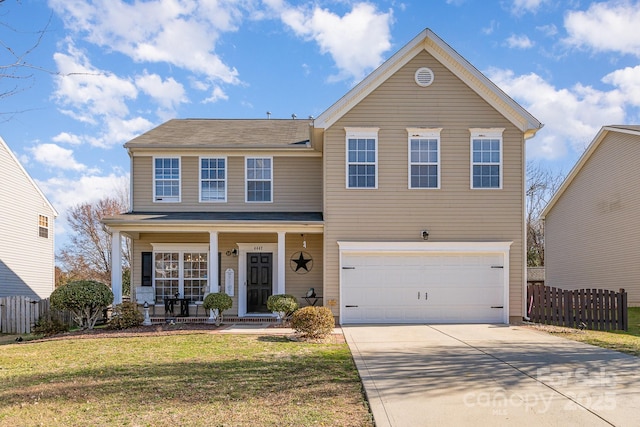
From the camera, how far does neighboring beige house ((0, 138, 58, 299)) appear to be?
20672mm

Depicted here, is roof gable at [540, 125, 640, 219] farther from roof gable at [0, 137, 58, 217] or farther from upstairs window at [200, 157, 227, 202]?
roof gable at [0, 137, 58, 217]

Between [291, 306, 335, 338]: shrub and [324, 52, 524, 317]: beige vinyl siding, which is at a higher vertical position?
[324, 52, 524, 317]: beige vinyl siding

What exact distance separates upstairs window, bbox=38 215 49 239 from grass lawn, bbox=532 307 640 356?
21.0m

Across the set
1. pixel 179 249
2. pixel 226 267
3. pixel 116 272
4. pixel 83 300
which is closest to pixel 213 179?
pixel 179 249

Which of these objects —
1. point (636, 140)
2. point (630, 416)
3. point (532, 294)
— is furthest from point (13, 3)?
point (636, 140)

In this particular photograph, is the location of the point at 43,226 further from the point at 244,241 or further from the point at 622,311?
the point at 622,311

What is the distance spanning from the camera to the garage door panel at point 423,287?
14961 millimetres

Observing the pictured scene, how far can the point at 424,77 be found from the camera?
49.8 feet

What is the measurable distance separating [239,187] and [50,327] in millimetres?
6752

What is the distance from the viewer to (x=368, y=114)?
49.5 feet

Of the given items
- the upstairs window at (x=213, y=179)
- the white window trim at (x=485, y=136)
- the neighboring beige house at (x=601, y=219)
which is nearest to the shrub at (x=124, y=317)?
the upstairs window at (x=213, y=179)

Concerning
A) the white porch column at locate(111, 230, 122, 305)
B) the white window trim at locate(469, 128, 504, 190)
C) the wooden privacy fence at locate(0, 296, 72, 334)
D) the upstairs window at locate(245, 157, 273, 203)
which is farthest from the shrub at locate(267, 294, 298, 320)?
A: the wooden privacy fence at locate(0, 296, 72, 334)

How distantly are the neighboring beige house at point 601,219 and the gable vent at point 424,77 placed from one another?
9084mm

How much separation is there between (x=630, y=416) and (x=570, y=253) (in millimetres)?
19744
